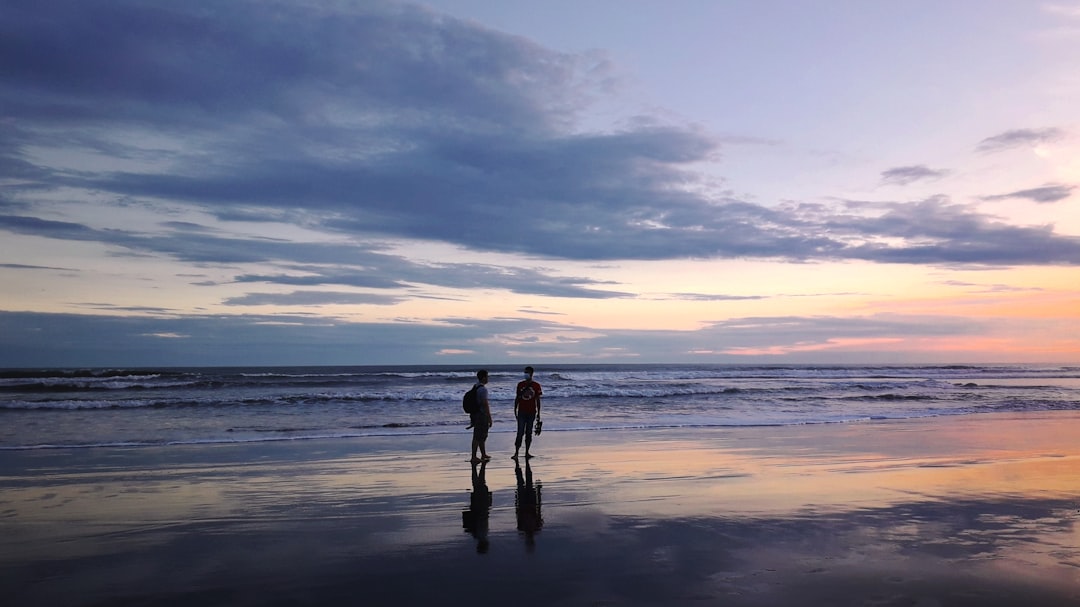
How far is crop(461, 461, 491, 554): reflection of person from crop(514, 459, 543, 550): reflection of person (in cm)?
40

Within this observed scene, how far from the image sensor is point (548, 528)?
776 cm

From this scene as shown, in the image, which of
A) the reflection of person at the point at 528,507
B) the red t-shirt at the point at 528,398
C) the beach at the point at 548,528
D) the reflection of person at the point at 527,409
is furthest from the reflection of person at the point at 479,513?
the red t-shirt at the point at 528,398

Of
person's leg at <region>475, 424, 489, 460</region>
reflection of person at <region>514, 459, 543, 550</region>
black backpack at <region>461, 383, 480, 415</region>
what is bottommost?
reflection of person at <region>514, 459, 543, 550</region>

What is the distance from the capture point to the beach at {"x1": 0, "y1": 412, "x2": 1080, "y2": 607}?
571cm

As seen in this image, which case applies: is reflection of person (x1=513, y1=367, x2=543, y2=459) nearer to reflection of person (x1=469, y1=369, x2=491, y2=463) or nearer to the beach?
the beach

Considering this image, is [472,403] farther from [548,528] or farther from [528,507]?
[548,528]

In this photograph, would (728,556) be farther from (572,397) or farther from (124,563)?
(572,397)

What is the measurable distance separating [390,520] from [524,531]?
1718mm

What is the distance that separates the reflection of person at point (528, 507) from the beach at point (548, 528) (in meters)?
0.05

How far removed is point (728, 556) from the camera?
657 centimetres

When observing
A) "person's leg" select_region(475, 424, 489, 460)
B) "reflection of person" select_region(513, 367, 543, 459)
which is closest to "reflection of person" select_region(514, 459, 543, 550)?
"person's leg" select_region(475, 424, 489, 460)

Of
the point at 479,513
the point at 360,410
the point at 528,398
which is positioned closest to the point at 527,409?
the point at 528,398

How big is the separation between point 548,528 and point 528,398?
249 inches

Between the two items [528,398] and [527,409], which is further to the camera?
[528,398]
